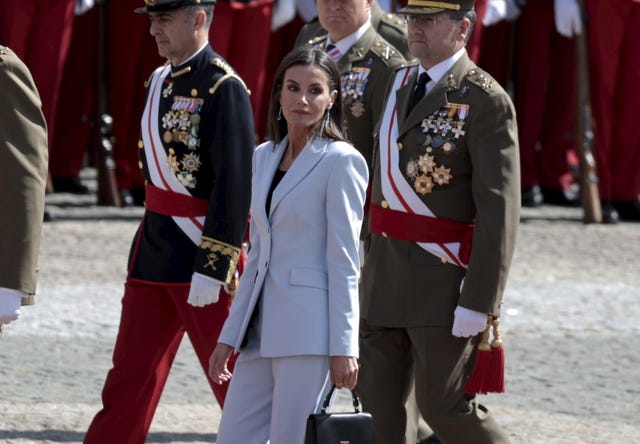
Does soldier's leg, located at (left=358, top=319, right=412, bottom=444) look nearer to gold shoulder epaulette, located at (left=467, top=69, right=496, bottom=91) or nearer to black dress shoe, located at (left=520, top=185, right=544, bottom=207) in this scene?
gold shoulder epaulette, located at (left=467, top=69, right=496, bottom=91)

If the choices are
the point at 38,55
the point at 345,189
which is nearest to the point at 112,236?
the point at 38,55

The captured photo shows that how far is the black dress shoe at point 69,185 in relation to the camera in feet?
44.9

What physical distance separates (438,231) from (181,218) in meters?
0.84

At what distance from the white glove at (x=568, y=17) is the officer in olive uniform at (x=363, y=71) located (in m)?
6.07

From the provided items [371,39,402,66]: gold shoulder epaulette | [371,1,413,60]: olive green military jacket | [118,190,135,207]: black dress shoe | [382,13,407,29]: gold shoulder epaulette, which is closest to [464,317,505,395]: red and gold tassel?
[371,39,402,66]: gold shoulder epaulette

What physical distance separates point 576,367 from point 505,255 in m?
2.73

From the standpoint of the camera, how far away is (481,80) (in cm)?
522

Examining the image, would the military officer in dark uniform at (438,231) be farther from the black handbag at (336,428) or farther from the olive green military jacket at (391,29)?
the olive green military jacket at (391,29)

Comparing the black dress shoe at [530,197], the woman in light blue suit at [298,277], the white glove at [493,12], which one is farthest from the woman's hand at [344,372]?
the black dress shoe at [530,197]

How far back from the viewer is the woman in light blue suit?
4.55m

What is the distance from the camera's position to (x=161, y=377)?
18.1 ft

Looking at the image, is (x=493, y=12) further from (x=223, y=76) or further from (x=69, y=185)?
(x=223, y=76)

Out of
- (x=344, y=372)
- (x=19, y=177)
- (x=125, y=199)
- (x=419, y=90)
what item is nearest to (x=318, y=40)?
(x=419, y=90)

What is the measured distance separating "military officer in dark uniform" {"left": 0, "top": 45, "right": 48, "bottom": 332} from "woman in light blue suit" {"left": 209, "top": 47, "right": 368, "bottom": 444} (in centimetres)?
55
